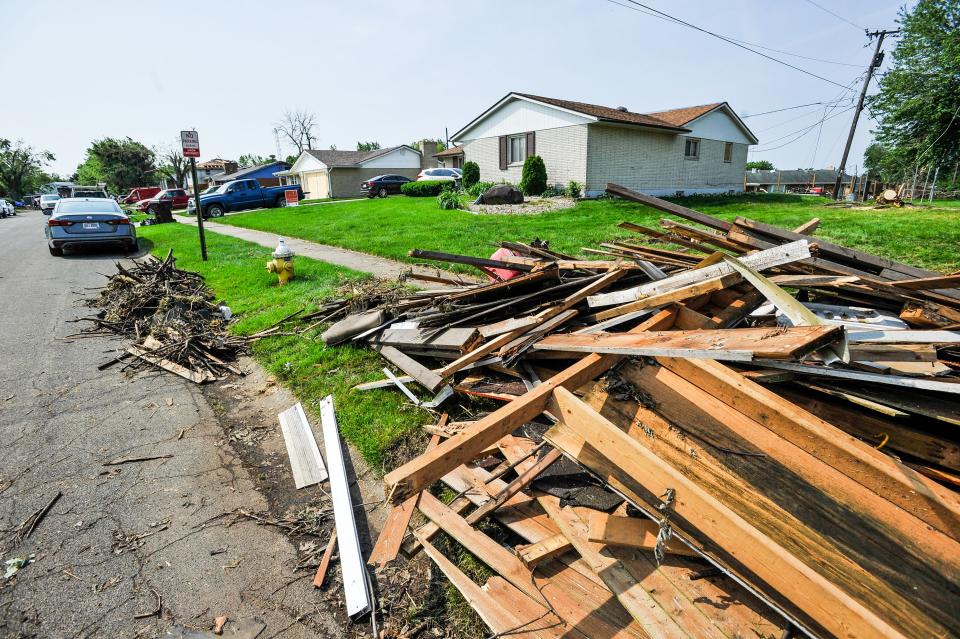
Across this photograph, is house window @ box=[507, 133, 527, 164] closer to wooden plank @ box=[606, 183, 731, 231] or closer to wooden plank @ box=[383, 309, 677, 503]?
wooden plank @ box=[606, 183, 731, 231]

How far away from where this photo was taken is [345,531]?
2.69 m

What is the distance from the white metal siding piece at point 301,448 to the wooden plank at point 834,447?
266cm

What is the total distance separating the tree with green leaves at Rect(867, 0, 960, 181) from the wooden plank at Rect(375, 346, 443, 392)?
91.1 feet

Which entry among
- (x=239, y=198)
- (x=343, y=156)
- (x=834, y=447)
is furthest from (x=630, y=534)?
(x=343, y=156)

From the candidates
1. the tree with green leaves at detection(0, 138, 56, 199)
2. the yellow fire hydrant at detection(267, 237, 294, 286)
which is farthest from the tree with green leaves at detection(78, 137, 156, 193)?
the yellow fire hydrant at detection(267, 237, 294, 286)

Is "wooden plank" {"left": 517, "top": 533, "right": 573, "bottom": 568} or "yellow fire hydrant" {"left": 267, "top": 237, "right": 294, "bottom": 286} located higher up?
"yellow fire hydrant" {"left": 267, "top": 237, "right": 294, "bottom": 286}

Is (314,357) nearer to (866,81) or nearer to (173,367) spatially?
(173,367)

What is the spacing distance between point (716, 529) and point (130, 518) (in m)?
3.39

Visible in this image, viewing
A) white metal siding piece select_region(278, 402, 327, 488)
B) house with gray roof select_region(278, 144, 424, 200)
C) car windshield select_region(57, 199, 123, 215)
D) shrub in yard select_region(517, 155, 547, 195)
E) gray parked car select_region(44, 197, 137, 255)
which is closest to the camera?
white metal siding piece select_region(278, 402, 327, 488)

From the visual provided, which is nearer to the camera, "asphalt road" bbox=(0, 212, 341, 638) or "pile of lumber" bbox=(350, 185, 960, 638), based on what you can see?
"pile of lumber" bbox=(350, 185, 960, 638)

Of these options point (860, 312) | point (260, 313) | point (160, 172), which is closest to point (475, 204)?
point (260, 313)

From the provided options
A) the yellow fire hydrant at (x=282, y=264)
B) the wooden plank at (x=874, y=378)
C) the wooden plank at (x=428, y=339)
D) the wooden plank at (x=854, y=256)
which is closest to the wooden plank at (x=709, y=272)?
the wooden plank at (x=874, y=378)

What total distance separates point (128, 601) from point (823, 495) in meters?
3.37

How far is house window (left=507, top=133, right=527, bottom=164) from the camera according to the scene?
2219cm
